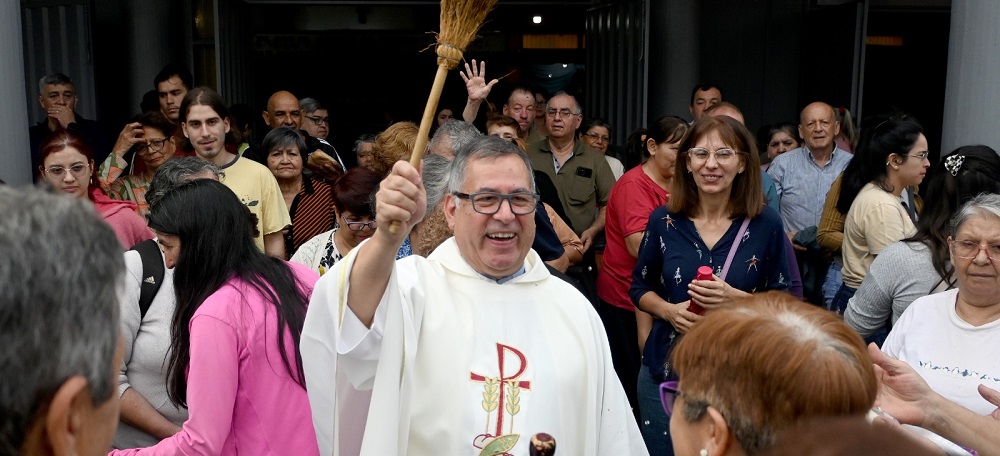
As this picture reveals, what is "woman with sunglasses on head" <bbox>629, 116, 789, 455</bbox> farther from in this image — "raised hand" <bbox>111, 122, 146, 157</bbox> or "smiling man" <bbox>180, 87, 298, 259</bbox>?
"raised hand" <bbox>111, 122, 146, 157</bbox>

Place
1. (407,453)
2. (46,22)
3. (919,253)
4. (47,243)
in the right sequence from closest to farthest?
(47,243), (407,453), (919,253), (46,22)

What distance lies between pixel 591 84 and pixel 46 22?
527 centimetres

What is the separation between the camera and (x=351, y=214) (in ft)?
14.0

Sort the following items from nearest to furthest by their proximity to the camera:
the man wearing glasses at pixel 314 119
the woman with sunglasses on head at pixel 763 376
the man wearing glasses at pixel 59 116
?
1. the woman with sunglasses on head at pixel 763 376
2. the man wearing glasses at pixel 59 116
3. the man wearing glasses at pixel 314 119

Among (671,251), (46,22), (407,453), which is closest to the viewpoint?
(407,453)

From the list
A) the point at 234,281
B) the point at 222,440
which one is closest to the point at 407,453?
the point at 222,440

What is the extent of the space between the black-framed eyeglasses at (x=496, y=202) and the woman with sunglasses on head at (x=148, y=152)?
3476 millimetres

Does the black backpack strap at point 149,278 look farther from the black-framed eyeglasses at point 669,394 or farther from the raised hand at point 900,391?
the raised hand at point 900,391

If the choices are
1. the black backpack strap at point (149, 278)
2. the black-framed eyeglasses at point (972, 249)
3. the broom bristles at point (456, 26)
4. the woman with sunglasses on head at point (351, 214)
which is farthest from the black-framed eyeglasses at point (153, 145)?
the black-framed eyeglasses at point (972, 249)

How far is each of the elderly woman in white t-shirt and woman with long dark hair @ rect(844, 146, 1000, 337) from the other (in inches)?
15.4

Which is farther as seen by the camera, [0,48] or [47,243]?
[0,48]

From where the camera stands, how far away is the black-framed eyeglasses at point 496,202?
9.58ft

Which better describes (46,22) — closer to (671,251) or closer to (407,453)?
(671,251)

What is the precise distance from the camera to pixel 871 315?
4.00 meters
